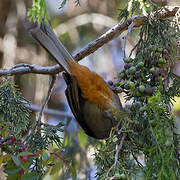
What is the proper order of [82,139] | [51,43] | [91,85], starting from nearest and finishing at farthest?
1. [51,43]
2. [91,85]
3. [82,139]

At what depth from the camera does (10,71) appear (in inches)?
126

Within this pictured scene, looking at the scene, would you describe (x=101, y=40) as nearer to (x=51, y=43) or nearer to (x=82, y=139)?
(x=51, y=43)

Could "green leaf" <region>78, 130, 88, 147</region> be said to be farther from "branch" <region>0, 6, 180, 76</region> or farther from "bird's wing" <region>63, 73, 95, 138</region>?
"branch" <region>0, 6, 180, 76</region>

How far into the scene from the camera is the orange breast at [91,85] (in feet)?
9.89

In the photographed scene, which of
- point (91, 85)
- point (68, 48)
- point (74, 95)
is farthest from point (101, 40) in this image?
point (68, 48)

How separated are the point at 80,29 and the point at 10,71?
3151 millimetres

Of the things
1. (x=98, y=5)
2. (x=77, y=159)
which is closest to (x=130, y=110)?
(x=77, y=159)

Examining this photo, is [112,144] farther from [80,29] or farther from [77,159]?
[80,29]

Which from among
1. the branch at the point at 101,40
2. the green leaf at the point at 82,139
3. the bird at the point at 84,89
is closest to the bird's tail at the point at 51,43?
the bird at the point at 84,89

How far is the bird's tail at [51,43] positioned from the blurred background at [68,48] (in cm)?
207

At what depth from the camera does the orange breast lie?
119 inches

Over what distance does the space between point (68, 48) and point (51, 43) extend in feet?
9.79

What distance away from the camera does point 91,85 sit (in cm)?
304

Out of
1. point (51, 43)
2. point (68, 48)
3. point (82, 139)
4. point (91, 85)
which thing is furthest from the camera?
point (68, 48)
